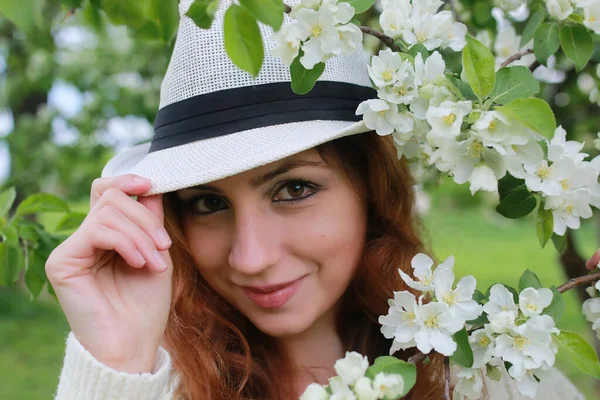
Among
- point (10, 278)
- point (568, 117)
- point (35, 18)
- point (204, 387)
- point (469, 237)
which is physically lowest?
point (469, 237)

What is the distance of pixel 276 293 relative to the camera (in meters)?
1.45

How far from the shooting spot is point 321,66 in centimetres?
105

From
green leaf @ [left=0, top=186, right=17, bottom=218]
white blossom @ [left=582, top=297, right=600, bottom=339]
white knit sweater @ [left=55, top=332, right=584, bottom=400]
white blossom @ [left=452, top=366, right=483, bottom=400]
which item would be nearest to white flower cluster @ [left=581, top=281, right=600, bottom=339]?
white blossom @ [left=582, top=297, right=600, bottom=339]

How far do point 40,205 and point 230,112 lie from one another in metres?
0.58

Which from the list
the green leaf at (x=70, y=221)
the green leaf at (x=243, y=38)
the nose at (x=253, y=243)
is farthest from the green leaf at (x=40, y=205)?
the green leaf at (x=243, y=38)

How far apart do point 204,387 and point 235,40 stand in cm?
97

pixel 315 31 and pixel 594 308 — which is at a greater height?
pixel 315 31

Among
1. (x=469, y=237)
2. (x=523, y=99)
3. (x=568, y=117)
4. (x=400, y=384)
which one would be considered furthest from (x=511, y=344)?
(x=469, y=237)

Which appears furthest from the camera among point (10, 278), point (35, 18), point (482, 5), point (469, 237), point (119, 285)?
point (469, 237)

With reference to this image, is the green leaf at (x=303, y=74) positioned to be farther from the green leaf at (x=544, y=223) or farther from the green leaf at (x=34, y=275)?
the green leaf at (x=34, y=275)

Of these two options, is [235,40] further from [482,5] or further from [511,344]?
[482,5]

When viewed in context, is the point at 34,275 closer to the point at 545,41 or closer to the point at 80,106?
the point at 545,41

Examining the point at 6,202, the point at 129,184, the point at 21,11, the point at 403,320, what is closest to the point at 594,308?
the point at 403,320

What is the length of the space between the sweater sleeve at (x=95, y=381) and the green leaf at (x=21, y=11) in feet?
2.46
